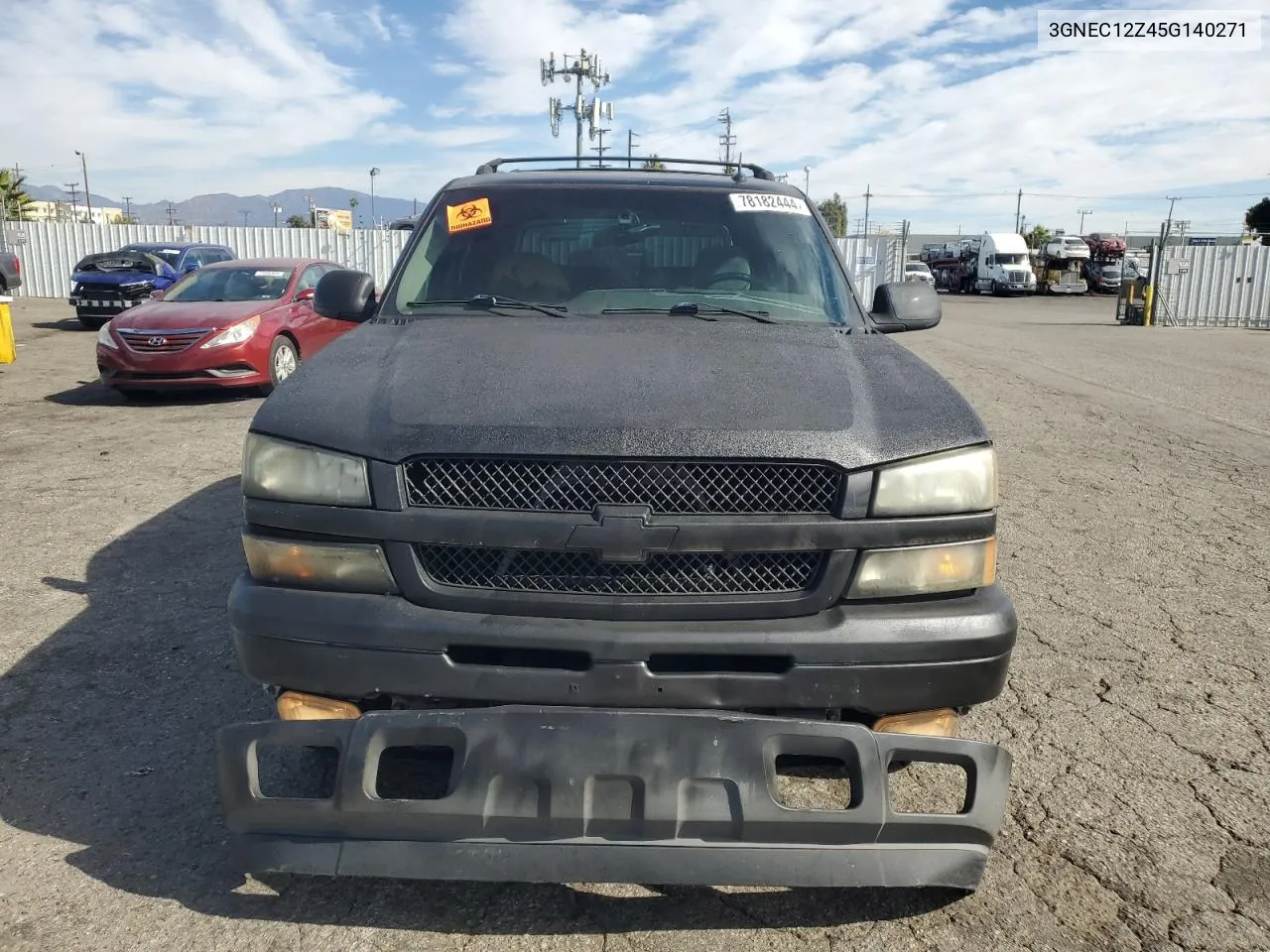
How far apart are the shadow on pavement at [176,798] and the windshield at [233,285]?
7.53 m

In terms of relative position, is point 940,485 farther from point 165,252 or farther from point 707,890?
point 165,252

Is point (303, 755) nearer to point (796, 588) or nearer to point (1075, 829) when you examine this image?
point (796, 588)

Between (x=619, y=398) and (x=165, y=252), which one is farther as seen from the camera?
(x=165, y=252)

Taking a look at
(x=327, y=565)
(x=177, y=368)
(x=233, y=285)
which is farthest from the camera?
(x=233, y=285)

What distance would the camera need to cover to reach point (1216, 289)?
28219 millimetres

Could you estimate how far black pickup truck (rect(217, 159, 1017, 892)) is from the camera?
2.10 metres

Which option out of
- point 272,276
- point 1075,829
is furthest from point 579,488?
point 272,276

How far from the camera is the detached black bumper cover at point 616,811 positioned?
2.09 m

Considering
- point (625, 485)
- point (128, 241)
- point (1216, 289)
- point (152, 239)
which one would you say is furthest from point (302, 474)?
point (128, 241)

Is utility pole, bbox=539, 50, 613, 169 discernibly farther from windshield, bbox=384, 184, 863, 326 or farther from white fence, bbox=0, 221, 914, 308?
windshield, bbox=384, 184, 863, 326

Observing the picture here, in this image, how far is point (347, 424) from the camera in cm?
244

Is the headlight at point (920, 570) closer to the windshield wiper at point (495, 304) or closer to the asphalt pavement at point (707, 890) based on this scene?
the asphalt pavement at point (707, 890)

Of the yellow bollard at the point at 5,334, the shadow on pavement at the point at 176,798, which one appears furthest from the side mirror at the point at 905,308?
the yellow bollard at the point at 5,334

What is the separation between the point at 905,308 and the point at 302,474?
93.7 inches
